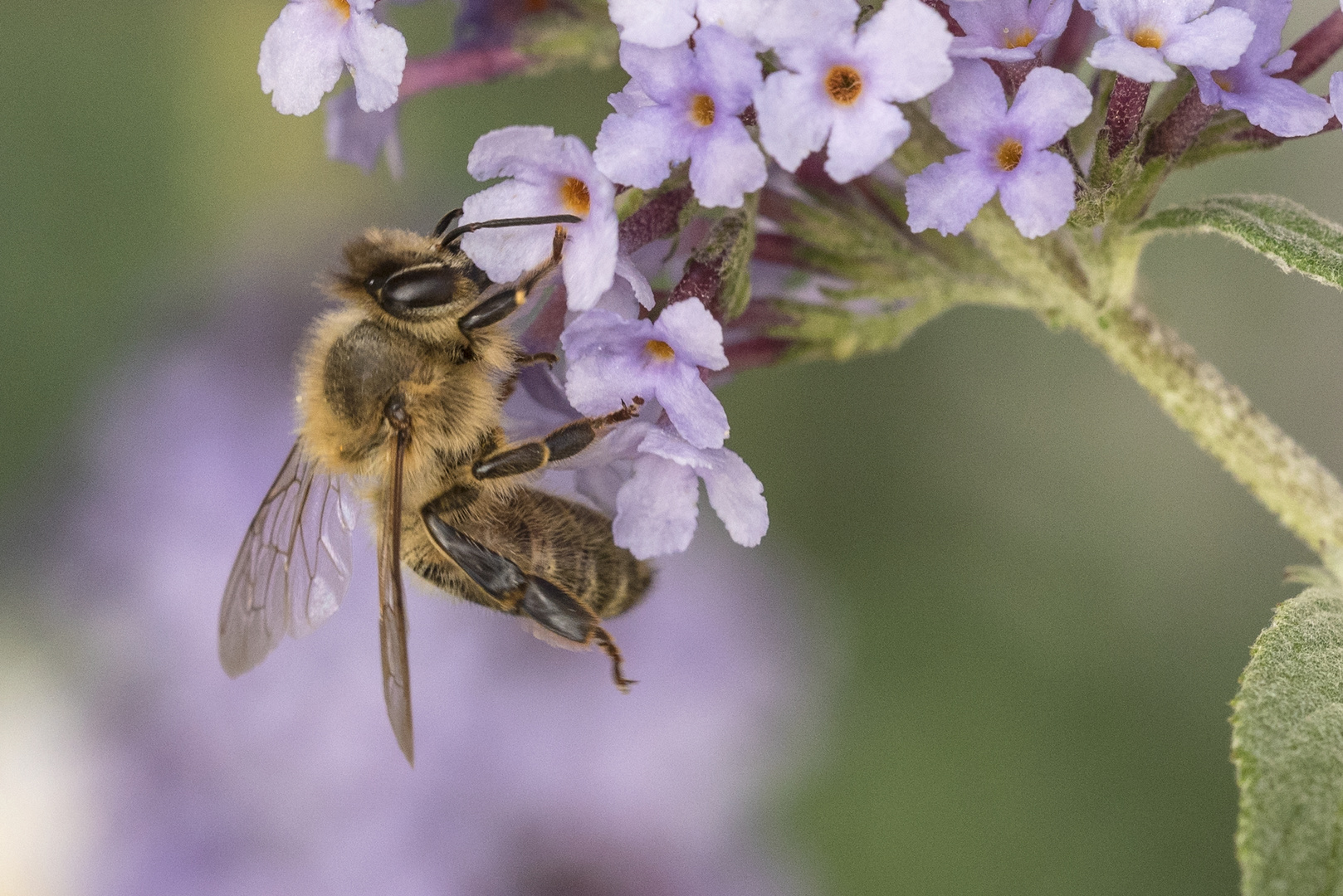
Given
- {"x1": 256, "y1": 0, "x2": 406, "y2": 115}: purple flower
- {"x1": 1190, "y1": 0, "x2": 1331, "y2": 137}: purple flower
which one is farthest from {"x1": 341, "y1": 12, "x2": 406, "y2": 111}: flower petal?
{"x1": 1190, "y1": 0, "x2": 1331, "y2": 137}: purple flower

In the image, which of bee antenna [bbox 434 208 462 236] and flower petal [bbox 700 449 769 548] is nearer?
flower petal [bbox 700 449 769 548]

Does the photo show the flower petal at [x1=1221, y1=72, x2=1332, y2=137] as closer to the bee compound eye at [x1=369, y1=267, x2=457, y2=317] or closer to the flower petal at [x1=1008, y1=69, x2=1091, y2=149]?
the flower petal at [x1=1008, y1=69, x2=1091, y2=149]

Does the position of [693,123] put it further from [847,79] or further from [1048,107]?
[1048,107]

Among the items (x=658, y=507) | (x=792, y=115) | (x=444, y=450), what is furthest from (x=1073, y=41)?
(x=444, y=450)

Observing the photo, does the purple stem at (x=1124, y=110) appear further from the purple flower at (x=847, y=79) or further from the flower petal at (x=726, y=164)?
the flower petal at (x=726, y=164)

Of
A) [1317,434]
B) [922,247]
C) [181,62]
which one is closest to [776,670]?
[922,247]

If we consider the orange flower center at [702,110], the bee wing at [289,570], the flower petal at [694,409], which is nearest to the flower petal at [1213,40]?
the orange flower center at [702,110]
